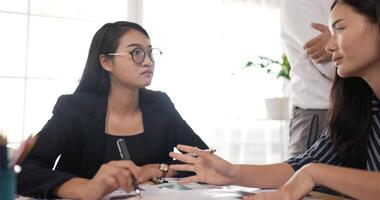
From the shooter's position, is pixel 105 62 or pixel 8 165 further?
pixel 105 62

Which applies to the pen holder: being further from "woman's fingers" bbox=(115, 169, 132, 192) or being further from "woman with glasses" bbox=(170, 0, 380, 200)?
"woman with glasses" bbox=(170, 0, 380, 200)

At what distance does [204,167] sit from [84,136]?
1.77ft

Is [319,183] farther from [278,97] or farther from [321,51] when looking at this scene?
[278,97]

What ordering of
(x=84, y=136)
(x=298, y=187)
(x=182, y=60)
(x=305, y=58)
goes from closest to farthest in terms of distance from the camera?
(x=298, y=187), (x=84, y=136), (x=305, y=58), (x=182, y=60)

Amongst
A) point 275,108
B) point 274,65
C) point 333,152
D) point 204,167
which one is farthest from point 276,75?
point 204,167

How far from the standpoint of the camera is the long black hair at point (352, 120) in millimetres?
1399

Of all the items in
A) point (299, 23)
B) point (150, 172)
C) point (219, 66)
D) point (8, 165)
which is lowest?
point (150, 172)

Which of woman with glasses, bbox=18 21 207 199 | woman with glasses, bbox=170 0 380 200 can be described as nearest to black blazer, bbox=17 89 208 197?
woman with glasses, bbox=18 21 207 199

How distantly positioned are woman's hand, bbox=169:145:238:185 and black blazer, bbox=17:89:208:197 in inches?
12.9

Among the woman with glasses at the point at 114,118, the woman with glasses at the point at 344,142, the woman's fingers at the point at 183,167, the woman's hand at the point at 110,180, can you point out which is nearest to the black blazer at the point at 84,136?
the woman with glasses at the point at 114,118

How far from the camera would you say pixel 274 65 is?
143 inches

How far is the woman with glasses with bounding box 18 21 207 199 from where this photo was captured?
1590 mm

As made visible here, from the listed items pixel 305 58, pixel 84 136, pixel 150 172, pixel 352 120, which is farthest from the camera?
pixel 305 58

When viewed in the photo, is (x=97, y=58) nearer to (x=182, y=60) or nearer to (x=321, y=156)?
(x=321, y=156)
